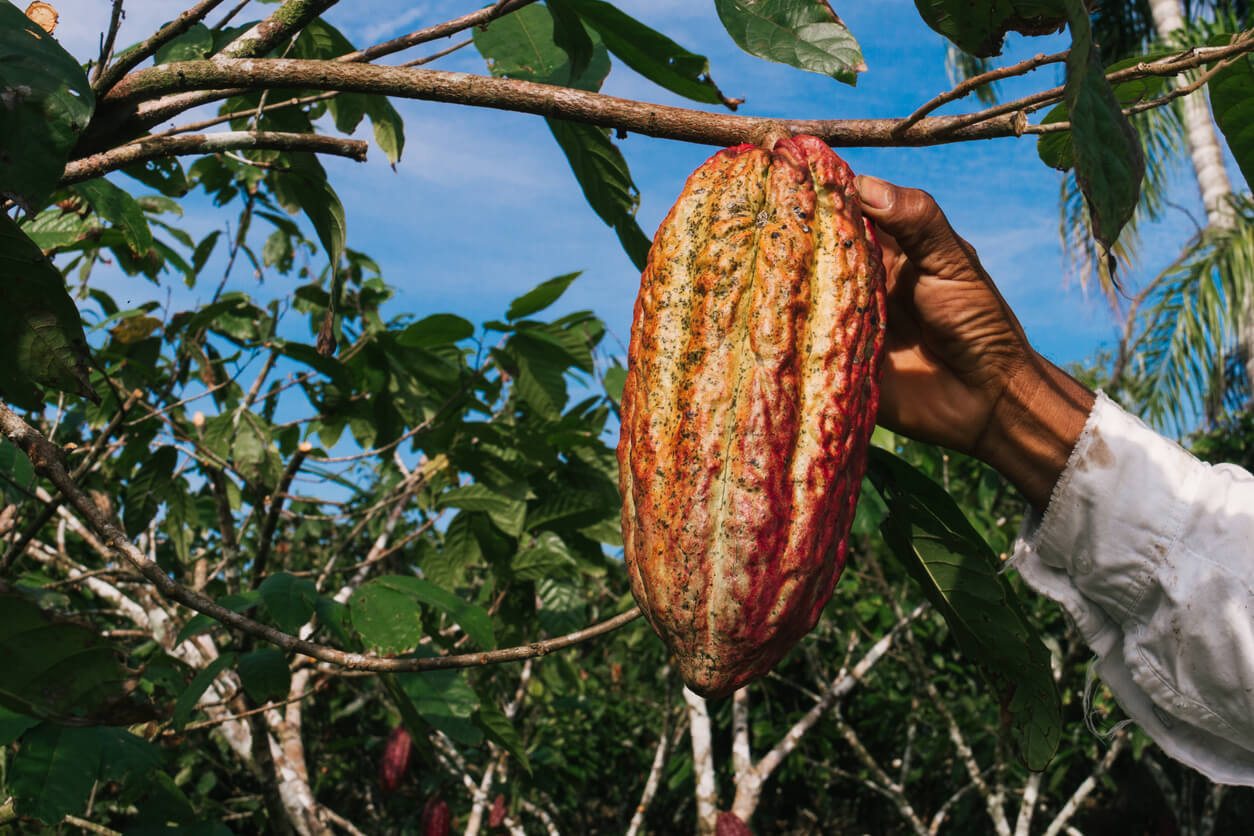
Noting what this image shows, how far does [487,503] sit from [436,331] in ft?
1.60

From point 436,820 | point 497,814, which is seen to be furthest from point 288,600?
point 436,820

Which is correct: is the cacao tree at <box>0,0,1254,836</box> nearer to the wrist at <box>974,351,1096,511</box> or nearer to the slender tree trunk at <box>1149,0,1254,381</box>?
the wrist at <box>974,351,1096,511</box>

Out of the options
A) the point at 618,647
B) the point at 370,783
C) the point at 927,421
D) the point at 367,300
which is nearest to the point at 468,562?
the point at 367,300

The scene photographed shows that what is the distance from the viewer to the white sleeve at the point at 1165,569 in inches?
54.6

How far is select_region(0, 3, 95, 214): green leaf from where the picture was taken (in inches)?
31.9

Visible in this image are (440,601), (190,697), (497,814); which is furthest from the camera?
(497,814)

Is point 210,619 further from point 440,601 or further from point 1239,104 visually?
point 1239,104

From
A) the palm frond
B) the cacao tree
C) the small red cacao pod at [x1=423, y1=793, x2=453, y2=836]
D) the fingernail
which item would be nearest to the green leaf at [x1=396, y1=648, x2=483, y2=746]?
the cacao tree

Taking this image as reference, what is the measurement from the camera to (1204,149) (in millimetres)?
11375

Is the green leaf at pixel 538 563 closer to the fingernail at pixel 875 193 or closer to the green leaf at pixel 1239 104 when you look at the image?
the fingernail at pixel 875 193

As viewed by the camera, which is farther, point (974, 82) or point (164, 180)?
point (164, 180)

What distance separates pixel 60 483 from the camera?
41.3 inches

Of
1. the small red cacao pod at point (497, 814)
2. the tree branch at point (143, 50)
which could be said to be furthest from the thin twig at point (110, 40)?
the small red cacao pod at point (497, 814)

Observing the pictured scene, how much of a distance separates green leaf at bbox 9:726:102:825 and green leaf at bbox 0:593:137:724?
0.76m
